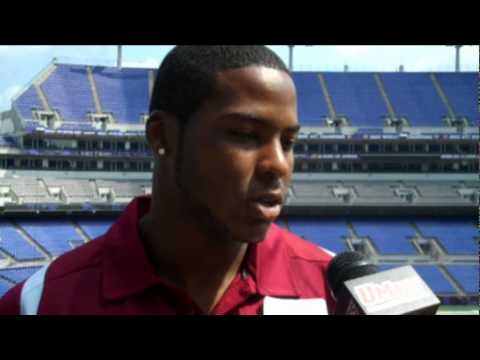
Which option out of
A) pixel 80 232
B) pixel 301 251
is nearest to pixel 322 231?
pixel 80 232

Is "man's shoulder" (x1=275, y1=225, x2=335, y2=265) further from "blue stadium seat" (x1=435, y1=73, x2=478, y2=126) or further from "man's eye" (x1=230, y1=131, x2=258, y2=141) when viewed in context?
"blue stadium seat" (x1=435, y1=73, x2=478, y2=126)

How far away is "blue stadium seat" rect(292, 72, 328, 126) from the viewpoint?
31.8 meters

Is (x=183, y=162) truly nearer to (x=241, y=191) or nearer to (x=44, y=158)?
(x=241, y=191)

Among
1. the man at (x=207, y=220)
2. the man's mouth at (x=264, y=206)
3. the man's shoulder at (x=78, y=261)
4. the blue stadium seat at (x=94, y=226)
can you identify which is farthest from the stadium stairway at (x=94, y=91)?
the man's mouth at (x=264, y=206)

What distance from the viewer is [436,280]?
75.4ft

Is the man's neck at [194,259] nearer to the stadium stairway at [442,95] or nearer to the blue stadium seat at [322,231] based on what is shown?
the blue stadium seat at [322,231]

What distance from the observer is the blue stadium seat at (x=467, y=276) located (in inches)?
889

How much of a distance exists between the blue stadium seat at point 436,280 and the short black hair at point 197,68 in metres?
21.6

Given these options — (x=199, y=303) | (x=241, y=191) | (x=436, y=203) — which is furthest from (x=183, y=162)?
(x=436, y=203)

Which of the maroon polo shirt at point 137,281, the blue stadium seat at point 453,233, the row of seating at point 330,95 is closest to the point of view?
the maroon polo shirt at point 137,281

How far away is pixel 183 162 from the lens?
165 cm

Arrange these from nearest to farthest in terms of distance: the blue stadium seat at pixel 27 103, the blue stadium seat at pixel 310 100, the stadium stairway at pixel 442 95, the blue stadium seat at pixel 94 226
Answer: the blue stadium seat at pixel 94 226, the blue stadium seat at pixel 27 103, the blue stadium seat at pixel 310 100, the stadium stairway at pixel 442 95

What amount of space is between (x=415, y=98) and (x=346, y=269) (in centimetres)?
3395

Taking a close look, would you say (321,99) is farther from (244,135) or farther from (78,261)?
(244,135)
